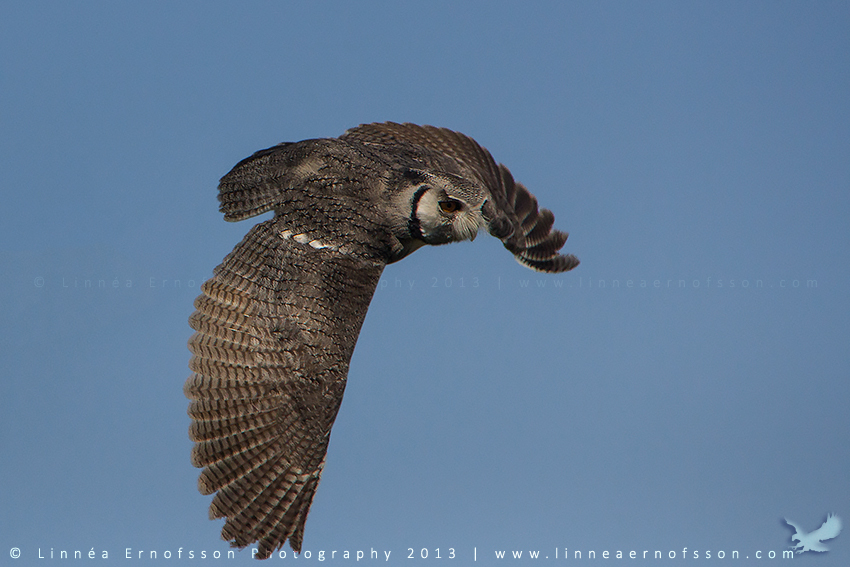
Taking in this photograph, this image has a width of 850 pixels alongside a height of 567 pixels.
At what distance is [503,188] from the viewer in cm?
809

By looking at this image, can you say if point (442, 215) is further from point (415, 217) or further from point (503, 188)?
point (503, 188)

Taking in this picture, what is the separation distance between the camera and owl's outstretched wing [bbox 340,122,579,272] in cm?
783

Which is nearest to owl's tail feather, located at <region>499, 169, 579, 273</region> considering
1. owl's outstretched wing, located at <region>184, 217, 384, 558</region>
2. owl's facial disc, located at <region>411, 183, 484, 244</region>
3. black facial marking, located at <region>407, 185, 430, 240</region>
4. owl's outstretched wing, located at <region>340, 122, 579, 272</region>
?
owl's outstretched wing, located at <region>340, 122, 579, 272</region>

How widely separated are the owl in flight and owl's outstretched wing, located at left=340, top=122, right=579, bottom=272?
0.37 meters

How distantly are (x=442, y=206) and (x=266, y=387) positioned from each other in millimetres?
1644

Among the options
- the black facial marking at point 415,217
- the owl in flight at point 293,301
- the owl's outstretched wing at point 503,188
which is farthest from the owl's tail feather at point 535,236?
the black facial marking at point 415,217

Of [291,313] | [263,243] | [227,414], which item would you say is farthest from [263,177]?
[227,414]

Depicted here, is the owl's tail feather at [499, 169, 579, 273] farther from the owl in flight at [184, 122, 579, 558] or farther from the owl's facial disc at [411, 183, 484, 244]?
the owl's facial disc at [411, 183, 484, 244]

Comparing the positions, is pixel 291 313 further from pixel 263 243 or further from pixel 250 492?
pixel 250 492

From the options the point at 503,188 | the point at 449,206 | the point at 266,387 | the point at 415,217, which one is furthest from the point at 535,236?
the point at 266,387

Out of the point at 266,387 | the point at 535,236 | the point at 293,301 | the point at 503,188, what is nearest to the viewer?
the point at 266,387

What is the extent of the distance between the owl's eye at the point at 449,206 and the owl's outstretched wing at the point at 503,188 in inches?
20.9

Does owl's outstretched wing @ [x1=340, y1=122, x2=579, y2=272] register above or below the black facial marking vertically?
above

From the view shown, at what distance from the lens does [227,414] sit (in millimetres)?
6539
